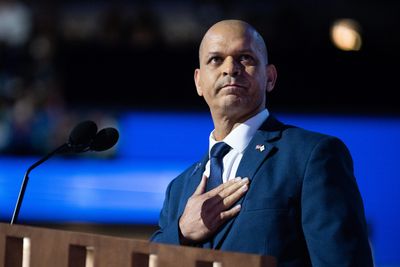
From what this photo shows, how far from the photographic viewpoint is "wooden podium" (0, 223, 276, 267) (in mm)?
1568

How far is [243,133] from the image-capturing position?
6.97 feet

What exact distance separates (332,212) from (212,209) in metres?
0.27

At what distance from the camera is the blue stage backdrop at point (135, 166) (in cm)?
616

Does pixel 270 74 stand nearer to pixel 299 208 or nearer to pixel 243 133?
pixel 243 133

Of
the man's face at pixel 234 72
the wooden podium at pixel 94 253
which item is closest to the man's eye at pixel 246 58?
the man's face at pixel 234 72

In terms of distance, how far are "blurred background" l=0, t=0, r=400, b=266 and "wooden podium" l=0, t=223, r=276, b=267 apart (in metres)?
4.25

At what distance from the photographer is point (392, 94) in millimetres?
6422

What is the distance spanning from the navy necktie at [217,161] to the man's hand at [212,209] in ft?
0.28

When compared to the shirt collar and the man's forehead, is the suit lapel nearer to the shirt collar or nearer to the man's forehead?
the shirt collar

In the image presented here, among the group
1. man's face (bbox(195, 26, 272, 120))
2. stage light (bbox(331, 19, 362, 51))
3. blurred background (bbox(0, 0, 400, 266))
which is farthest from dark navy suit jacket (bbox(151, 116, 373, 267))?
stage light (bbox(331, 19, 362, 51))

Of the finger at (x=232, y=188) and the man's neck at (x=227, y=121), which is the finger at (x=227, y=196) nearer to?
the finger at (x=232, y=188)

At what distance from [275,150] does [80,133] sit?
472 mm

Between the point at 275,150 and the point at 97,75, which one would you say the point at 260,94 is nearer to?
the point at 275,150

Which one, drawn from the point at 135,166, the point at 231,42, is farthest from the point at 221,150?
the point at 135,166
